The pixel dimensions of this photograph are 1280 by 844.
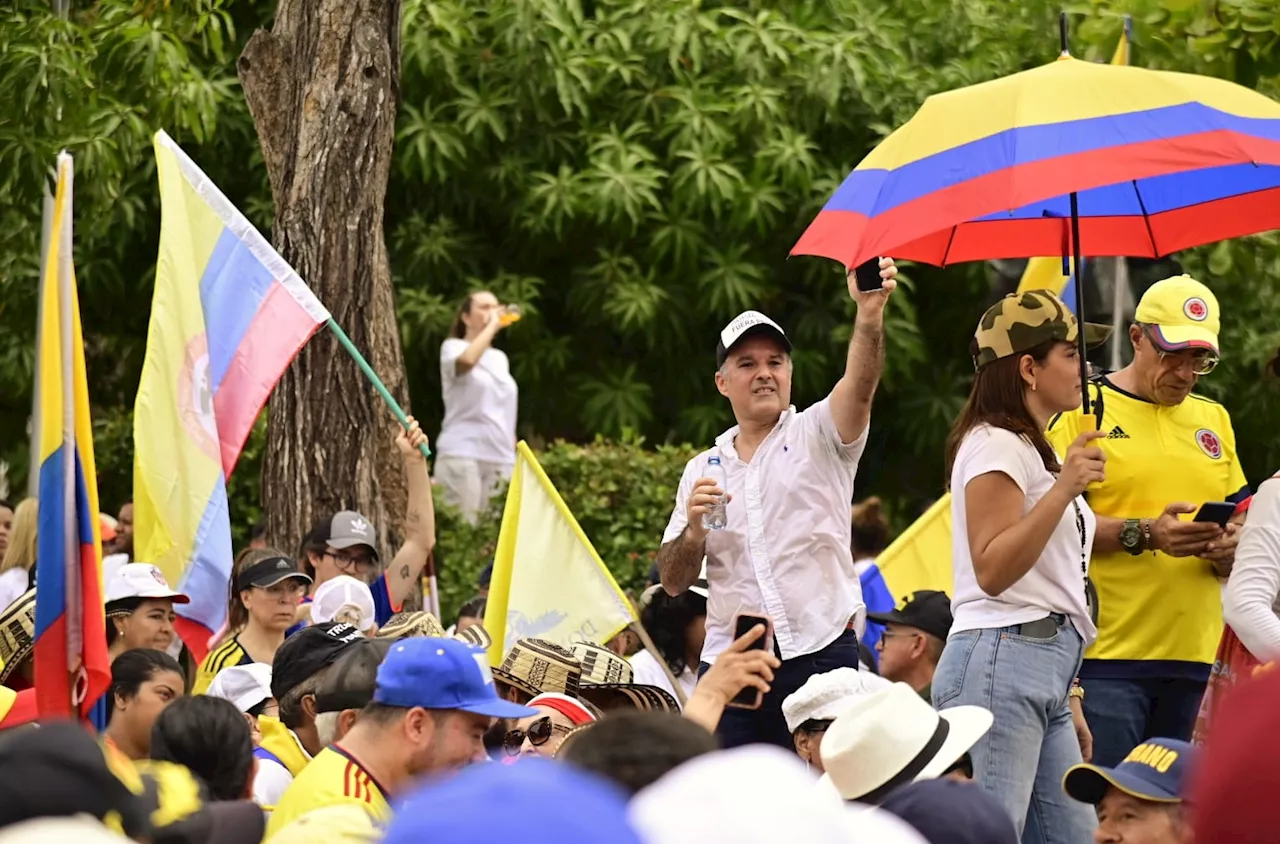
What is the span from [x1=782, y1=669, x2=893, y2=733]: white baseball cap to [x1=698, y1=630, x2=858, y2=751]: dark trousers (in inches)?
7.1

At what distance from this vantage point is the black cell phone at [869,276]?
568 cm

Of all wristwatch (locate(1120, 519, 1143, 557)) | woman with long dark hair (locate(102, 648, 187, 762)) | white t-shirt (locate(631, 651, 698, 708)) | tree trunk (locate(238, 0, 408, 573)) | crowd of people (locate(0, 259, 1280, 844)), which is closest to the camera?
crowd of people (locate(0, 259, 1280, 844))

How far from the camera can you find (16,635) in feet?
22.7

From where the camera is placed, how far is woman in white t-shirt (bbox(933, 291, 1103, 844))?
5387 mm

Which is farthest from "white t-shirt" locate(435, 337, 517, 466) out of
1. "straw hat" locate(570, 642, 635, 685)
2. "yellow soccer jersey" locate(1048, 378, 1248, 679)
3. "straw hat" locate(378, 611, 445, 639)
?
"yellow soccer jersey" locate(1048, 378, 1248, 679)

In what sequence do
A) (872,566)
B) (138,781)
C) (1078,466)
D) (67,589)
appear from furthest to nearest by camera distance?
(872,566)
(67,589)
(1078,466)
(138,781)

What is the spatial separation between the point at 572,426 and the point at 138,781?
1106cm

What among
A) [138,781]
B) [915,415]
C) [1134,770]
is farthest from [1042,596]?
[915,415]

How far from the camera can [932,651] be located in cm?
744

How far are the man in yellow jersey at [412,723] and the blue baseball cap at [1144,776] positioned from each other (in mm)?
1403

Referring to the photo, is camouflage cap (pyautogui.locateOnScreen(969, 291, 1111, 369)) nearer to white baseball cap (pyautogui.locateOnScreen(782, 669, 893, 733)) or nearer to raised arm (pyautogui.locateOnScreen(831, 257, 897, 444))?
raised arm (pyautogui.locateOnScreen(831, 257, 897, 444))

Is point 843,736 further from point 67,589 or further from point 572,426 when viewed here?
point 572,426

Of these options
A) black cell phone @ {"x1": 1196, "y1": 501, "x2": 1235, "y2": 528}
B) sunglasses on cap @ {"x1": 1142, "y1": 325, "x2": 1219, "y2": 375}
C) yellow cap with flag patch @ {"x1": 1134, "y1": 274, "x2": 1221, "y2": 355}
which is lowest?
black cell phone @ {"x1": 1196, "y1": 501, "x2": 1235, "y2": 528}

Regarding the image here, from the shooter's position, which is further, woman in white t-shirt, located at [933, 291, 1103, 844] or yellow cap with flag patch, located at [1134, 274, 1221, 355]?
yellow cap with flag patch, located at [1134, 274, 1221, 355]
